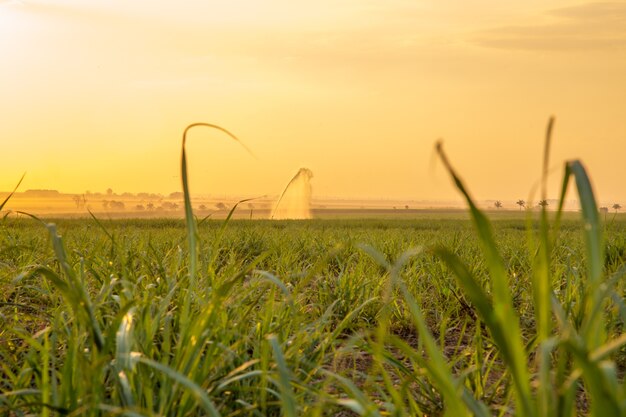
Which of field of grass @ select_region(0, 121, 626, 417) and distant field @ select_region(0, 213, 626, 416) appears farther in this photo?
distant field @ select_region(0, 213, 626, 416)

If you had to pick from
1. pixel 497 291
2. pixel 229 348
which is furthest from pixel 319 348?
pixel 497 291

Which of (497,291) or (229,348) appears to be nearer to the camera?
(497,291)

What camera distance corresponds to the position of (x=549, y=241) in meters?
1.18

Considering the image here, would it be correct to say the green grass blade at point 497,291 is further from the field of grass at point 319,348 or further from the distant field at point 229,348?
the distant field at point 229,348

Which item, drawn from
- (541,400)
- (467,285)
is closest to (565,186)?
(467,285)

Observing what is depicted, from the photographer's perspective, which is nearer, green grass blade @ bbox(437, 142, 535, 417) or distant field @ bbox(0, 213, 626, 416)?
green grass blade @ bbox(437, 142, 535, 417)

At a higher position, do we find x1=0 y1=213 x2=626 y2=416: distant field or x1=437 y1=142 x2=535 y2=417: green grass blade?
x1=437 y1=142 x2=535 y2=417: green grass blade

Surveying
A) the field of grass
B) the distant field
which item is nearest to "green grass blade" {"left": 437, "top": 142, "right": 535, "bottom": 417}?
the field of grass

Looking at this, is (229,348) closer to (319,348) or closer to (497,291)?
(319,348)

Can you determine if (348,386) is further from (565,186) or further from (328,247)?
(328,247)

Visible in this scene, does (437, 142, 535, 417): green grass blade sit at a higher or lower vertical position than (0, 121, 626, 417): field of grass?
higher

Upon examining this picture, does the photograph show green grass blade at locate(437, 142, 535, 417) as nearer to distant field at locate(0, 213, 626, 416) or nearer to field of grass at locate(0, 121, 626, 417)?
field of grass at locate(0, 121, 626, 417)

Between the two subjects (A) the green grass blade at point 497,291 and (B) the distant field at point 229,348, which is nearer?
(A) the green grass blade at point 497,291

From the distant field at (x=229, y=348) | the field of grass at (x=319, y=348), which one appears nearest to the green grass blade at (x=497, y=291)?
the field of grass at (x=319, y=348)
